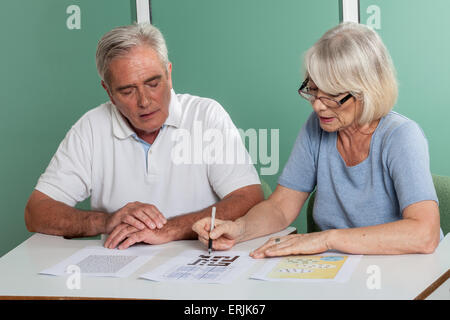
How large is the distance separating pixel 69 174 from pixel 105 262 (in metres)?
0.67

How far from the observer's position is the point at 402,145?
6.18ft

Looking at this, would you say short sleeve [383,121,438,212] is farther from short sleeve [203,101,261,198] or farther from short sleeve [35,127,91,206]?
short sleeve [35,127,91,206]

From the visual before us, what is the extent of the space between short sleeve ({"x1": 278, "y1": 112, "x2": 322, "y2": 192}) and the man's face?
0.52 metres

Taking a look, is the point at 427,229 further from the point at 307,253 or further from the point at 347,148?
the point at 347,148

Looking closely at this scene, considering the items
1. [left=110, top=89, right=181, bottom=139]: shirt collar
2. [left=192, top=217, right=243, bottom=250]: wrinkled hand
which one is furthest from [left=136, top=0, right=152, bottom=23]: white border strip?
[left=192, top=217, right=243, bottom=250]: wrinkled hand

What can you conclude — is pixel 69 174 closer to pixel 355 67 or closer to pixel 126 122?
pixel 126 122

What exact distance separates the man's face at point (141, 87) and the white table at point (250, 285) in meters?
0.65

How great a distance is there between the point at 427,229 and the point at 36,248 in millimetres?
1220

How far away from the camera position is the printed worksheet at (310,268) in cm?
158

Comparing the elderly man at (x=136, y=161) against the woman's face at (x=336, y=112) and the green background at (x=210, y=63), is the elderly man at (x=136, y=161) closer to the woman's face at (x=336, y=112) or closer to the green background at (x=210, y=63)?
the woman's face at (x=336, y=112)

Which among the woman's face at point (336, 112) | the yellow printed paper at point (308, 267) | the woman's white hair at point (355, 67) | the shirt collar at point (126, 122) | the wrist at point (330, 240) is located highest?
the woman's white hair at point (355, 67)

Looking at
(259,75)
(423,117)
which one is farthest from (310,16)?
(423,117)

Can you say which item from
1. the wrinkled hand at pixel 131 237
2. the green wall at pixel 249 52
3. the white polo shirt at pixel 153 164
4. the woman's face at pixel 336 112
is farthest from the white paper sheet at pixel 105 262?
the green wall at pixel 249 52
